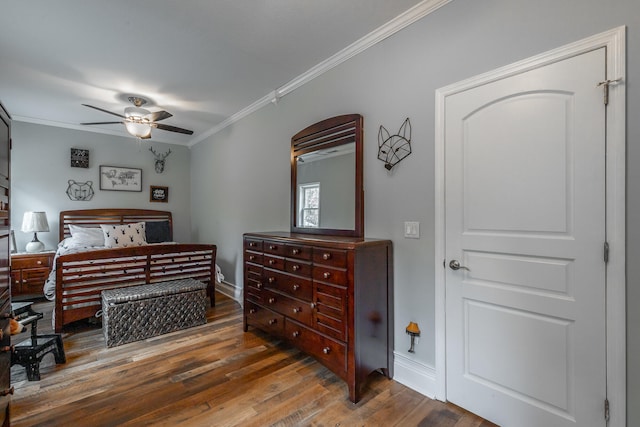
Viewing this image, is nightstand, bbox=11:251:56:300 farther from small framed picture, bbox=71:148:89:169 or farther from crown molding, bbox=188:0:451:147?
crown molding, bbox=188:0:451:147

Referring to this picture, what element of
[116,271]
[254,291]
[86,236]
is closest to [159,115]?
[116,271]

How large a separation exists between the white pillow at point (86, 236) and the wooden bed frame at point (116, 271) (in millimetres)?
1500

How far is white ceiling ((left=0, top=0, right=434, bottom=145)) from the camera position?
79.2 inches

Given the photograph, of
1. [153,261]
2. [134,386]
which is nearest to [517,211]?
[134,386]

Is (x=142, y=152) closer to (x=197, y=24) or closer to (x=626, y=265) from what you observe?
(x=197, y=24)

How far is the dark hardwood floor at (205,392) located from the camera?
1736 mm

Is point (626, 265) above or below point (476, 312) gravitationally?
above

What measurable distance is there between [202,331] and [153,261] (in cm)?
104

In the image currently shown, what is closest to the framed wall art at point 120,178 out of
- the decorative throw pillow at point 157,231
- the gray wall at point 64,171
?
the gray wall at point 64,171

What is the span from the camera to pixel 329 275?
6.67 feet

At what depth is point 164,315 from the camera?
294 centimetres

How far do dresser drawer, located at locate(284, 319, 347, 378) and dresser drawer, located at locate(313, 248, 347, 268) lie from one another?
540mm

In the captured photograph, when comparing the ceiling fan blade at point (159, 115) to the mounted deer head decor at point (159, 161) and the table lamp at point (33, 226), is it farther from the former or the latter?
the table lamp at point (33, 226)

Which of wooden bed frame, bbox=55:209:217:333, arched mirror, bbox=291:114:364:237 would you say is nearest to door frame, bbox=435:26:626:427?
arched mirror, bbox=291:114:364:237
